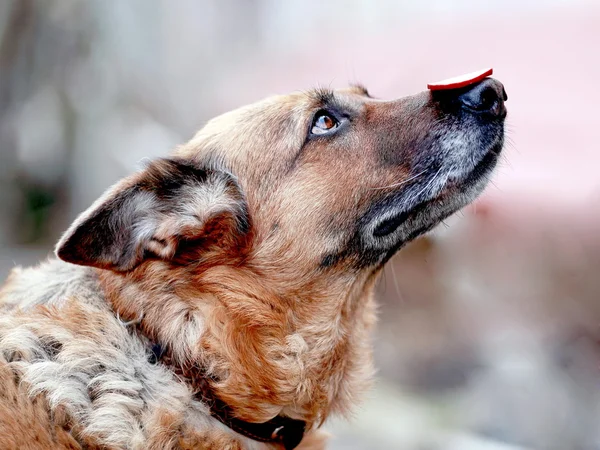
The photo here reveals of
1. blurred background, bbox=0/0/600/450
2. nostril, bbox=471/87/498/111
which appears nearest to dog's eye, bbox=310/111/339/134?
blurred background, bbox=0/0/600/450

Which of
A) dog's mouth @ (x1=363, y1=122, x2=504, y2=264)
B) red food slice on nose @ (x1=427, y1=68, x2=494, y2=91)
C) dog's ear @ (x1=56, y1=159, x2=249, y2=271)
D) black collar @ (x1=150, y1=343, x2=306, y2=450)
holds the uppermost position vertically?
red food slice on nose @ (x1=427, y1=68, x2=494, y2=91)

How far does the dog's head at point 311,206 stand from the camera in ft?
9.45

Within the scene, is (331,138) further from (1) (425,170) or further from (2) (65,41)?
(2) (65,41)

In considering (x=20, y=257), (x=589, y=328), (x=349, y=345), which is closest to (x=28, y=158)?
(x=20, y=257)

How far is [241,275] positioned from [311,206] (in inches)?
17.9

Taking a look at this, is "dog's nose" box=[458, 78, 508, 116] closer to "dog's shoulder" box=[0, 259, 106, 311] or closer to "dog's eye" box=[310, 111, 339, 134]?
"dog's eye" box=[310, 111, 339, 134]

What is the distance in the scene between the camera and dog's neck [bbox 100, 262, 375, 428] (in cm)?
274

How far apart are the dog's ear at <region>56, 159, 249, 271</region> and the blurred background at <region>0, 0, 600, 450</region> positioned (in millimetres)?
934

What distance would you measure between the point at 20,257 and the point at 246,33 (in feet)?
11.0

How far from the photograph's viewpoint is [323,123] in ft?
10.5

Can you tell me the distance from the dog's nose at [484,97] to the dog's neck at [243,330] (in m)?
1.02

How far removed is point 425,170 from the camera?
9.77 feet

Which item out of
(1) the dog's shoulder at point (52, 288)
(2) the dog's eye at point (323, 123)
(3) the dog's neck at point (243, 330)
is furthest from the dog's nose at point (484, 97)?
(1) the dog's shoulder at point (52, 288)

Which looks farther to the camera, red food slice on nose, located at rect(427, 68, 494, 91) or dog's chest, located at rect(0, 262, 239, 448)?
red food slice on nose, located at rect(427, 68, 494, 91)
